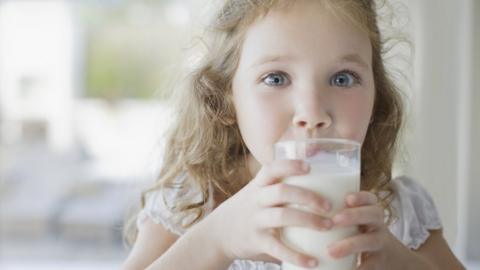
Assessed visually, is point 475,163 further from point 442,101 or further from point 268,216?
point 268,216

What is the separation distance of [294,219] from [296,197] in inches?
1.3

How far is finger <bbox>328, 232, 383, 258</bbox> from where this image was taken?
31.4 inches

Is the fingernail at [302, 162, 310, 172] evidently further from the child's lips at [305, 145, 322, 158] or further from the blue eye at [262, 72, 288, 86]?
the blue eye at [262, 72, 288, 86]

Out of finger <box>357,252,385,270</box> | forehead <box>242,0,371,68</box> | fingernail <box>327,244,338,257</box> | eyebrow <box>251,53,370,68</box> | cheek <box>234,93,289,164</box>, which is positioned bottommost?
finger <box>357,252,385,270</box>

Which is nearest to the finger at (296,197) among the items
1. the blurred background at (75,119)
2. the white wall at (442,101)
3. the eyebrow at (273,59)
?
the eyebrow at (273,59)

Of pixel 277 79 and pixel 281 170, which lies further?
pixel 277 79

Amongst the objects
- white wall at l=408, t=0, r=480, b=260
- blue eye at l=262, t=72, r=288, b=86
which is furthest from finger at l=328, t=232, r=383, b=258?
white wall at l=408, t=0, r=480, b=260

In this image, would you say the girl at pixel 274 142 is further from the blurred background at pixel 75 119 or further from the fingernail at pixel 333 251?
the blurred background at pixel 75 119

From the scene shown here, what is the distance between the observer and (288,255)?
32.4 inches

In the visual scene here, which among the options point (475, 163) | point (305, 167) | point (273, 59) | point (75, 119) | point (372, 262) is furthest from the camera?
point (75, 119)

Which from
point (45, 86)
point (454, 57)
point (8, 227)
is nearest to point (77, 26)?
point (45, 86)

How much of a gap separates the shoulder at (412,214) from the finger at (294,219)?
736mm

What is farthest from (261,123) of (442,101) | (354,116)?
(442,101)

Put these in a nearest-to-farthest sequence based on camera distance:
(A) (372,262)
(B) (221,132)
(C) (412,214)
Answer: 1. (A) (372,262)
2. (B) (221,132)
3. (C) (412,214)
